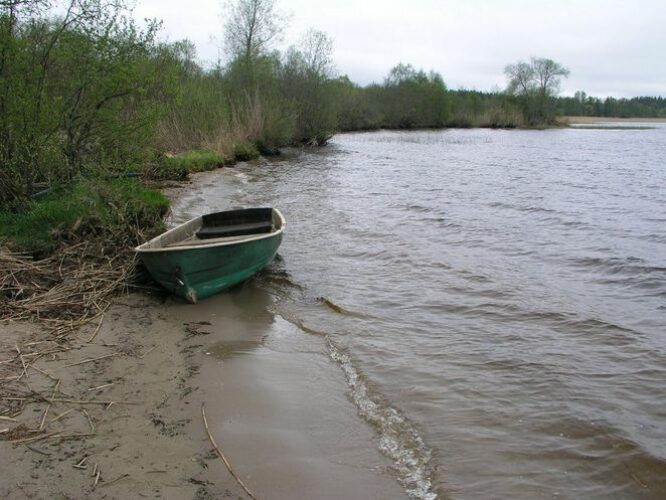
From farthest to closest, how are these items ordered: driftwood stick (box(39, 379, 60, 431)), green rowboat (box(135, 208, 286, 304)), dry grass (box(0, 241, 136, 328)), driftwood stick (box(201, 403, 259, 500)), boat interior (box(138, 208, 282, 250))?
boat interior (box(138, 208, 282, 250)) < green rowboat (box(135, 208, 286, 304)) < dry grass (box(0, 241, 136, 328)) < driftwood stick (box(39, 379, 60, 431)) < driftwood stick (box(201, 403, 259, 500))

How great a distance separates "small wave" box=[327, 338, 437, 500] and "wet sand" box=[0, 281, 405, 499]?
11 cm

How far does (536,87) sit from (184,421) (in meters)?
82.3

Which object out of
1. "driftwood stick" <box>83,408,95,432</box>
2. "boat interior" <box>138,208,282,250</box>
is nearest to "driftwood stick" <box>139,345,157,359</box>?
"driftwood stick" <box>83,408,95,432</box>

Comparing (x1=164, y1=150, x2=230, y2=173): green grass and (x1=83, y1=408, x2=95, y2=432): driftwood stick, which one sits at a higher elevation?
(x1=164, y1=150, x2=230, y2=173): green grass

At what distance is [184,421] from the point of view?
4.43 meters

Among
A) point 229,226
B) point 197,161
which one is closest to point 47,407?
point 229,226

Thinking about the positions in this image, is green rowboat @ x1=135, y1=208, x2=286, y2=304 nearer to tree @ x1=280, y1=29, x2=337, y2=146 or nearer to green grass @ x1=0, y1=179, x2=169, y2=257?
green grass @ x1=0, y1=179, x2=169, y2=257

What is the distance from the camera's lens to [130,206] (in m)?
8.59

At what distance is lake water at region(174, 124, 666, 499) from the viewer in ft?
14.1

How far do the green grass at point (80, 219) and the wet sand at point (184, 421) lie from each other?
1.72 metres

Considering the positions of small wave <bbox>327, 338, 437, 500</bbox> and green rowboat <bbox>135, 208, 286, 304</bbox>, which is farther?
green rowboat <bbox>135, 208, 286, 304</bbox>

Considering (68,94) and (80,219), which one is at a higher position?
(68,94)

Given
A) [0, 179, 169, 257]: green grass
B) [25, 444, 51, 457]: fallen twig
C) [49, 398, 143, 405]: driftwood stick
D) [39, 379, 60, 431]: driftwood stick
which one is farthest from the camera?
[0, 179, 169, 257]: green grass

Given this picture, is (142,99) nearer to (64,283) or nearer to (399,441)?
(64,283)
